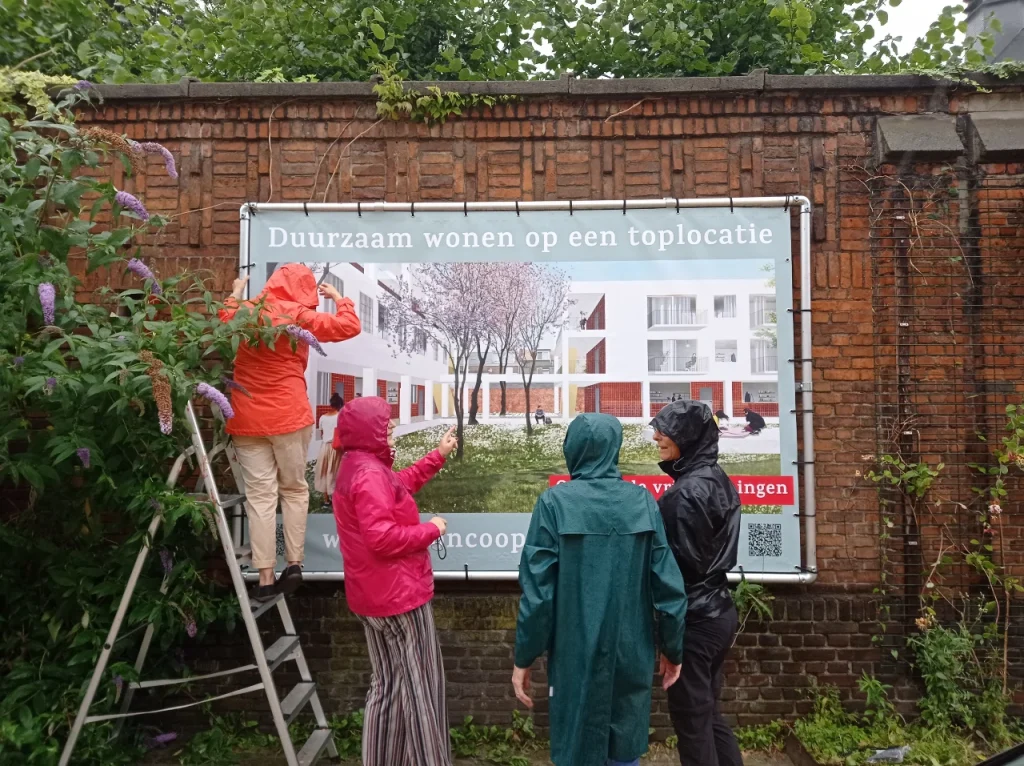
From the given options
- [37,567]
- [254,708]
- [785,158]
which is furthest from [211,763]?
[785,158]

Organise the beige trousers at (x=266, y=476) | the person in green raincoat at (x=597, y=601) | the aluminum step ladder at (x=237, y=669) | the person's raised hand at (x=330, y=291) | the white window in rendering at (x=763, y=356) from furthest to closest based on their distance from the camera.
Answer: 1. the white window in rendering at (x=763, y=356)
2. the person's raised hand at (x=330, y=291)
3. the beige trousers at (x=266, y=476)
4. the aluminum step ladder at (x=237, y=669)
5. the person in green raincoat at (x=597, y=601)

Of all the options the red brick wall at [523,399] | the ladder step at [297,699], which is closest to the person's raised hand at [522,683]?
the ladder step at [297,699]

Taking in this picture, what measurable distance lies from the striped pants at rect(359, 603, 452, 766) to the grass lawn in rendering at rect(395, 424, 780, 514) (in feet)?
3.56

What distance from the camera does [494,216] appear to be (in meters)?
4.29

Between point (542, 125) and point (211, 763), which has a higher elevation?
point (542, 125)

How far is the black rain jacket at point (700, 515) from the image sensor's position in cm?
290

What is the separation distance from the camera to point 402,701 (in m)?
3.20

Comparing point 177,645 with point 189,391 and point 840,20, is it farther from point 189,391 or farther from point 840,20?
point 840,20

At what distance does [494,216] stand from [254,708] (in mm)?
3476

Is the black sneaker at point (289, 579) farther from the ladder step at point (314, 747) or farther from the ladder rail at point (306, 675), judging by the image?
the ladder step at point (314, 747)

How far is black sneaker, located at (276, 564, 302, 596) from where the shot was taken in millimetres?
3773

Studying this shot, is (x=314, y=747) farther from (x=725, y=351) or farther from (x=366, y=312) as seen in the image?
(x=725, y=351)

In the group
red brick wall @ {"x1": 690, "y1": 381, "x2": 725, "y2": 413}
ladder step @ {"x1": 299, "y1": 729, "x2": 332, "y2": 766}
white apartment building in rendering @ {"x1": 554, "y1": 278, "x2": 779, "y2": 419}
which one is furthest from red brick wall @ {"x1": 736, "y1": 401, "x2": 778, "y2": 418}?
ladder step @ {"x1": 299, "y1": 729, "x2": 332, "y2": 766}

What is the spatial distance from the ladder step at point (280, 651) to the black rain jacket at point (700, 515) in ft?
7.22
